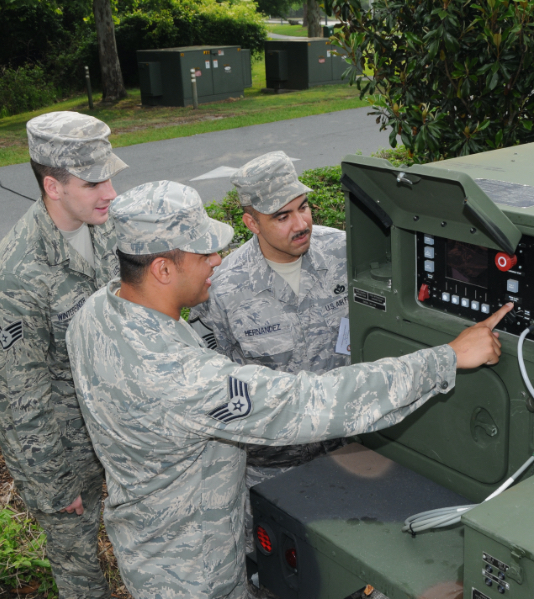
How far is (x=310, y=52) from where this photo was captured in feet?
63.2

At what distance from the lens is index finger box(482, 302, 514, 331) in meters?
1.87

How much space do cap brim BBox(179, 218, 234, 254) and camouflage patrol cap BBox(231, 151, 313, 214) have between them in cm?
85

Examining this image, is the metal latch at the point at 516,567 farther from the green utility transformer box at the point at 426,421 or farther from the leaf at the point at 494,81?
the leaf at the point at 494,81

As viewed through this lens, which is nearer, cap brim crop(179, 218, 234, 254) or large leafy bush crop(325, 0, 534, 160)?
cap brim crop(179, 218, 234, 254)

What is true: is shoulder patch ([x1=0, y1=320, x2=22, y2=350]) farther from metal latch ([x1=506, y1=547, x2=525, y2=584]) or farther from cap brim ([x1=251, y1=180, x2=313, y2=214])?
metal latch ([x1=506, y1=547, x2=525, y2=584])

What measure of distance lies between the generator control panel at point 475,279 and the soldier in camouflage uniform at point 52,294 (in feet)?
4.20

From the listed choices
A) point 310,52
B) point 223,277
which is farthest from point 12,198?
point 310,52

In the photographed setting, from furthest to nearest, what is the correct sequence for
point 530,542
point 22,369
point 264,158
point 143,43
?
point 143,43 → point 264,158 → point 22,369 → point 530,542

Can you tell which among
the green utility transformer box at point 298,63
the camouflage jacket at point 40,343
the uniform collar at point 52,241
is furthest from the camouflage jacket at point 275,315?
the green utility transformer box at point 298,63

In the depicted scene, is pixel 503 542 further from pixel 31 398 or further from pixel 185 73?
pixel 185 73

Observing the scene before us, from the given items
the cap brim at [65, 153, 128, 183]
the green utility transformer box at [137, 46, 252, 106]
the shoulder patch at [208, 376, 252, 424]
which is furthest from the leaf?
the green utility transformer box at [137, 46, 252, 106]

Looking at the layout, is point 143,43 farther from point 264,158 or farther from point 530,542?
point 530,542

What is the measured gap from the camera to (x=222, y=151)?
40.0 ft

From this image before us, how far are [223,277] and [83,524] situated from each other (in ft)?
4.06
